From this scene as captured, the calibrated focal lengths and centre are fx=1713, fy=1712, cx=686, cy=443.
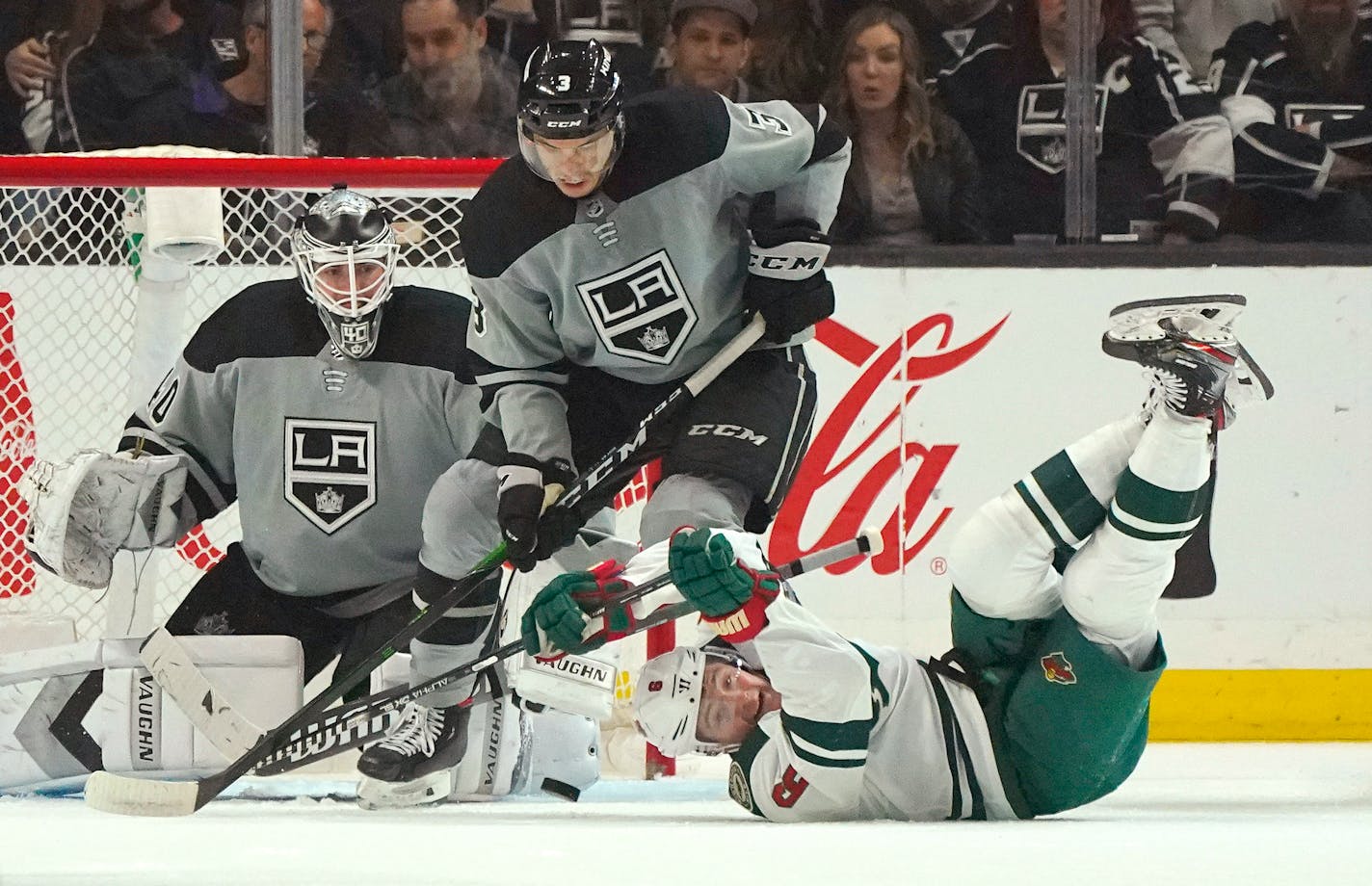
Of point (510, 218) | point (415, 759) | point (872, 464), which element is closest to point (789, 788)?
point (415, 759)

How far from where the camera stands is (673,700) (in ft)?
7.44

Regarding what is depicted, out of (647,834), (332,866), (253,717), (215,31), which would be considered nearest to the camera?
(332,866)

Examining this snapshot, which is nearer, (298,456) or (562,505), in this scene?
(562,505)

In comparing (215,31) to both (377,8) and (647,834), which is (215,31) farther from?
(647,834)

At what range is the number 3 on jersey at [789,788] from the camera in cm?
216

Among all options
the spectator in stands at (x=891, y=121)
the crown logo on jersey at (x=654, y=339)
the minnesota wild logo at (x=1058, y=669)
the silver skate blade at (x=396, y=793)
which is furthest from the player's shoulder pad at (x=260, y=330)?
the minnesota wild logo at (x=1058, y=669)

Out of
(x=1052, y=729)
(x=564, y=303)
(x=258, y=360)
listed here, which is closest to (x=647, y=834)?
(x=1052, y=729)

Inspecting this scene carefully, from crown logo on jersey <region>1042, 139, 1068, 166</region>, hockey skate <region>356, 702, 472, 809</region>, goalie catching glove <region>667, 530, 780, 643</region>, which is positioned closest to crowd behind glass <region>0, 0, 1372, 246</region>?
crown logo on jersey <region>1042, 139, 1068, 166</region>

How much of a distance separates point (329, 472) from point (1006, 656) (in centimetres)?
126

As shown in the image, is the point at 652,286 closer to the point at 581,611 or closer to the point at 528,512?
the point at 528,512

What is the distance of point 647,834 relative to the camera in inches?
70.6

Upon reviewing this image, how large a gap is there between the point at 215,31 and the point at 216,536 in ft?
3.79

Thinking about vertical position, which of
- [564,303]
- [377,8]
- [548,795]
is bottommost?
[548,795]

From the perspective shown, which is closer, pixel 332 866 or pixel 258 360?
pixel 332 866
